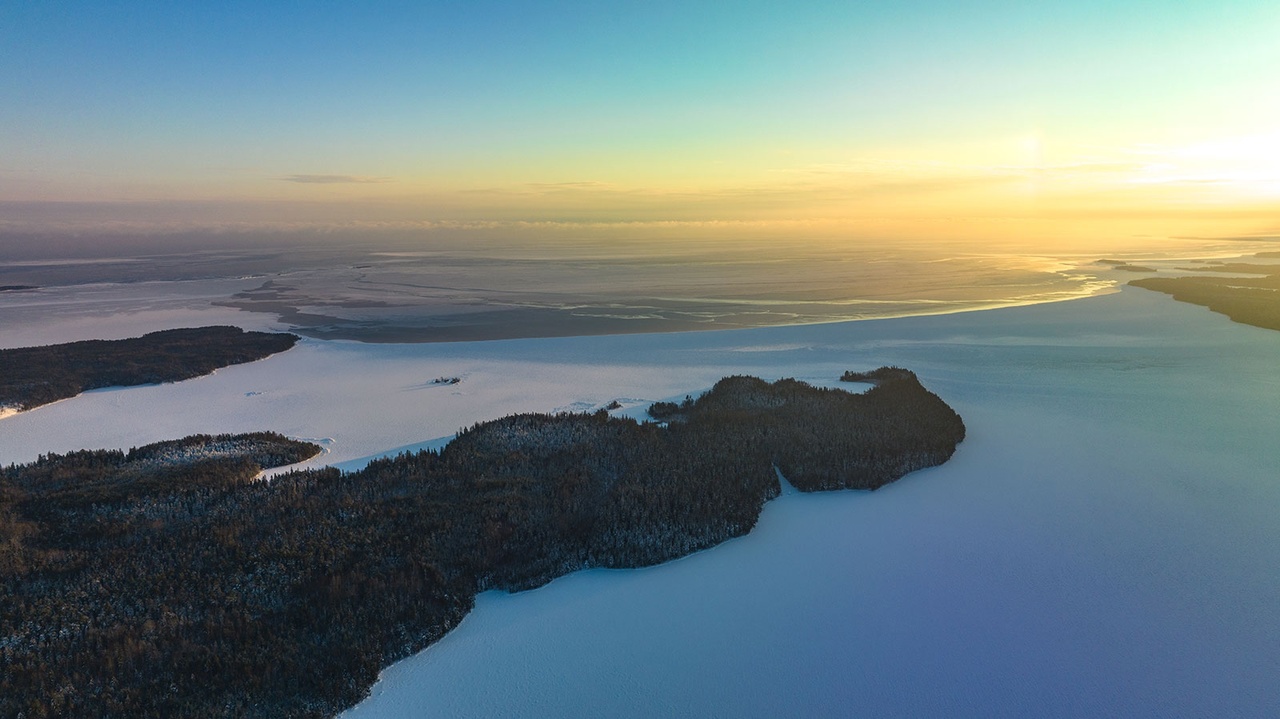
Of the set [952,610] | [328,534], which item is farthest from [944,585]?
[328,534]

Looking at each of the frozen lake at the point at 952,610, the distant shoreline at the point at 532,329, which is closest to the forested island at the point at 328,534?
the frozen lake at the point at 952,610

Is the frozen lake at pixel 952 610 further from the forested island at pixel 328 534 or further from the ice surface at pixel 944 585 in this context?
the forested island at pixel 328 534

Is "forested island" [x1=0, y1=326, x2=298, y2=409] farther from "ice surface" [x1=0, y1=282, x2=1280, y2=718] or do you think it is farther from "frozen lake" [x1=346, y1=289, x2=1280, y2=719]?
"frozen lake" [x1=346, y1=289, x2=1280, y2=719]

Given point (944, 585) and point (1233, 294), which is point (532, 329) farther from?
point (1233, 294)

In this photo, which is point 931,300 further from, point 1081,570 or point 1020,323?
point 1081,570

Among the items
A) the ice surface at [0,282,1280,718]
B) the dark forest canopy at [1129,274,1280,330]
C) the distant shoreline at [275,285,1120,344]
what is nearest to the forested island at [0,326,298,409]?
the ice surface at [0,282,1280,718]

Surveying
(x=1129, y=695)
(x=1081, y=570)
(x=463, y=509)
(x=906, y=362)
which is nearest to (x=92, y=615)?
(x=463, y=509)
